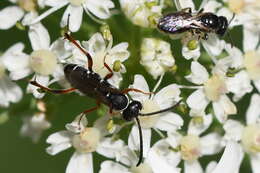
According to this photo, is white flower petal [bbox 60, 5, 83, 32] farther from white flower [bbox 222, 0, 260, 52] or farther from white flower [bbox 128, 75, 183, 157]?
white flower [bbox 222, 0, 260, 52]

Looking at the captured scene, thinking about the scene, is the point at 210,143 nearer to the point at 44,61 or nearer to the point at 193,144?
the point at 193,144

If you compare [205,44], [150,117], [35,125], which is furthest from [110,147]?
[205,44]

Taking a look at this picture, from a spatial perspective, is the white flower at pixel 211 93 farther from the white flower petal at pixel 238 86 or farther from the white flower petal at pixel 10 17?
the white flower petal at pixel 10 17

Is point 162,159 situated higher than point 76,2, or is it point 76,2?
point 76,2

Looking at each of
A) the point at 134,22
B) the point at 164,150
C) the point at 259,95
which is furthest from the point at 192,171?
the point at 134,22

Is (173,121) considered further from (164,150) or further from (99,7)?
(99,7)

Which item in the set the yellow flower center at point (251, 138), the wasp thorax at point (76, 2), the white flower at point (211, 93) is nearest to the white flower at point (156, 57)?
the white flower at point (211, 93)
